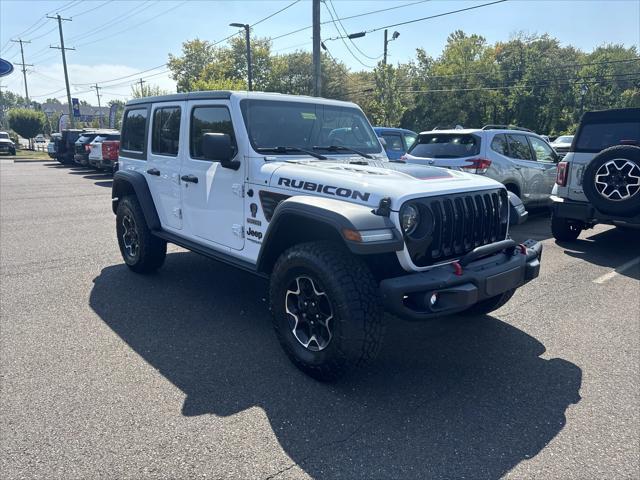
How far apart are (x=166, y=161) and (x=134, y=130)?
105 centimetres

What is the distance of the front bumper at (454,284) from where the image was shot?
110 inches

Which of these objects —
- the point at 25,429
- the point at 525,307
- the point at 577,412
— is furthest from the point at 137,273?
the point at 577,412

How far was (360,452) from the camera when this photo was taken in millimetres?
2496

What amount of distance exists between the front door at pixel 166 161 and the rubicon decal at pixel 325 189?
1.62 metres

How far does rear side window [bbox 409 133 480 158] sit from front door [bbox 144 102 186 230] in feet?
14.9

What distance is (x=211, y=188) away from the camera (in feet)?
13.9

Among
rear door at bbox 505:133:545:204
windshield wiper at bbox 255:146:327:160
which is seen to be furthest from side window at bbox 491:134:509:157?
windshield wiper at bbox 255:146:327:160

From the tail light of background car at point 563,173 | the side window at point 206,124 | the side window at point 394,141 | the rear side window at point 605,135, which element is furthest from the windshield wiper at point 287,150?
the side window at point 394,141

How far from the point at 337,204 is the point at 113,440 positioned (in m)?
1.86

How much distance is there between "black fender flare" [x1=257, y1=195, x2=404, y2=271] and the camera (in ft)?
9.07

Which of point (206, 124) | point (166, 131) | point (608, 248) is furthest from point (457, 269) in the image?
point (608, 248)

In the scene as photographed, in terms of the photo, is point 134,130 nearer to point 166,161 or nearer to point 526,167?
point 166,161

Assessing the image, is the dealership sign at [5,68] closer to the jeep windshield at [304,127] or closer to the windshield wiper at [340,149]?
the jeep windshield at [304,127]

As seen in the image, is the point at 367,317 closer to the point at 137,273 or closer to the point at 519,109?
the point at 137,273
